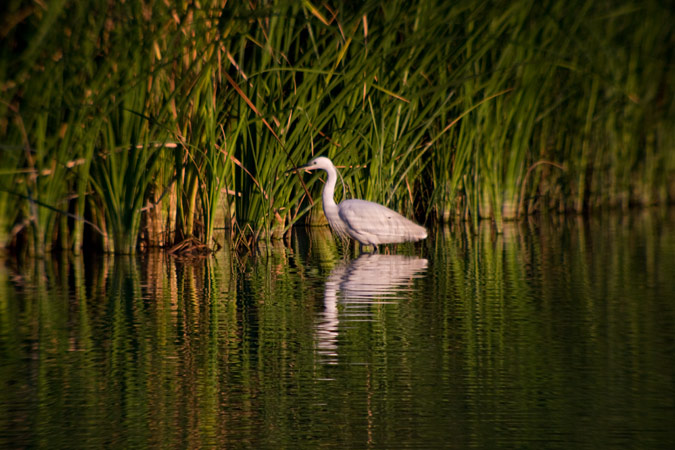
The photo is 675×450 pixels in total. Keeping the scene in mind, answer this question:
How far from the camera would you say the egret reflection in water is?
367cm

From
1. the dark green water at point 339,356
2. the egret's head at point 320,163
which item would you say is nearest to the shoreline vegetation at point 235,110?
the egret's head at point 320,163

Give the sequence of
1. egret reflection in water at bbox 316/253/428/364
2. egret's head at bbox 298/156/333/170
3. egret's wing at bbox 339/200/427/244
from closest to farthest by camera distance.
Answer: egret reflection in water at bbox 316/253/428/364, egret's wing at bbox 339/200/427/244, egret's head at bbox 298/156/333/170

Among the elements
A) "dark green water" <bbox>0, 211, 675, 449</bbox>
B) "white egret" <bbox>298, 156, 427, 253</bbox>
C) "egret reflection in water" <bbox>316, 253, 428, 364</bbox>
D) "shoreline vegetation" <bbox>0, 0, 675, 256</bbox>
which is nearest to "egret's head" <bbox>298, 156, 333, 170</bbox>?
"white egret" <bbox>298, 156, 427, 253</bbox>

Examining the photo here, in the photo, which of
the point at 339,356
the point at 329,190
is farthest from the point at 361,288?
the point at 329,190

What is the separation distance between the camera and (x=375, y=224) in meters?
6.45

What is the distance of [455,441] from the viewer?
2297mm

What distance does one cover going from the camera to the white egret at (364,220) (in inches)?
254

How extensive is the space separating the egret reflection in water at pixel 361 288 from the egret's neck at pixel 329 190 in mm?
415

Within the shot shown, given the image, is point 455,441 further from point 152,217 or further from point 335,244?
point 335,244

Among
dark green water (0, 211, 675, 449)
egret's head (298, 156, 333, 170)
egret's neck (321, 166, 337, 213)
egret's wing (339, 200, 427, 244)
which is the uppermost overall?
egret's head (298, 156, 333, 170)

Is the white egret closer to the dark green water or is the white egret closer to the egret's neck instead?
the egret's neck

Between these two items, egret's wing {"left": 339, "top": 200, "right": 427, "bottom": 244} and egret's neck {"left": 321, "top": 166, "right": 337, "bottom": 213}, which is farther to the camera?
egret's neck {"left": 321, "top": 166, "right": 337, "bottom": 213}

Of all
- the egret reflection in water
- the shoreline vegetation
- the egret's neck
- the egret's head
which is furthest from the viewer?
the egret's neck

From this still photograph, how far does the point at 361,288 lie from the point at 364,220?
1.64 meters
